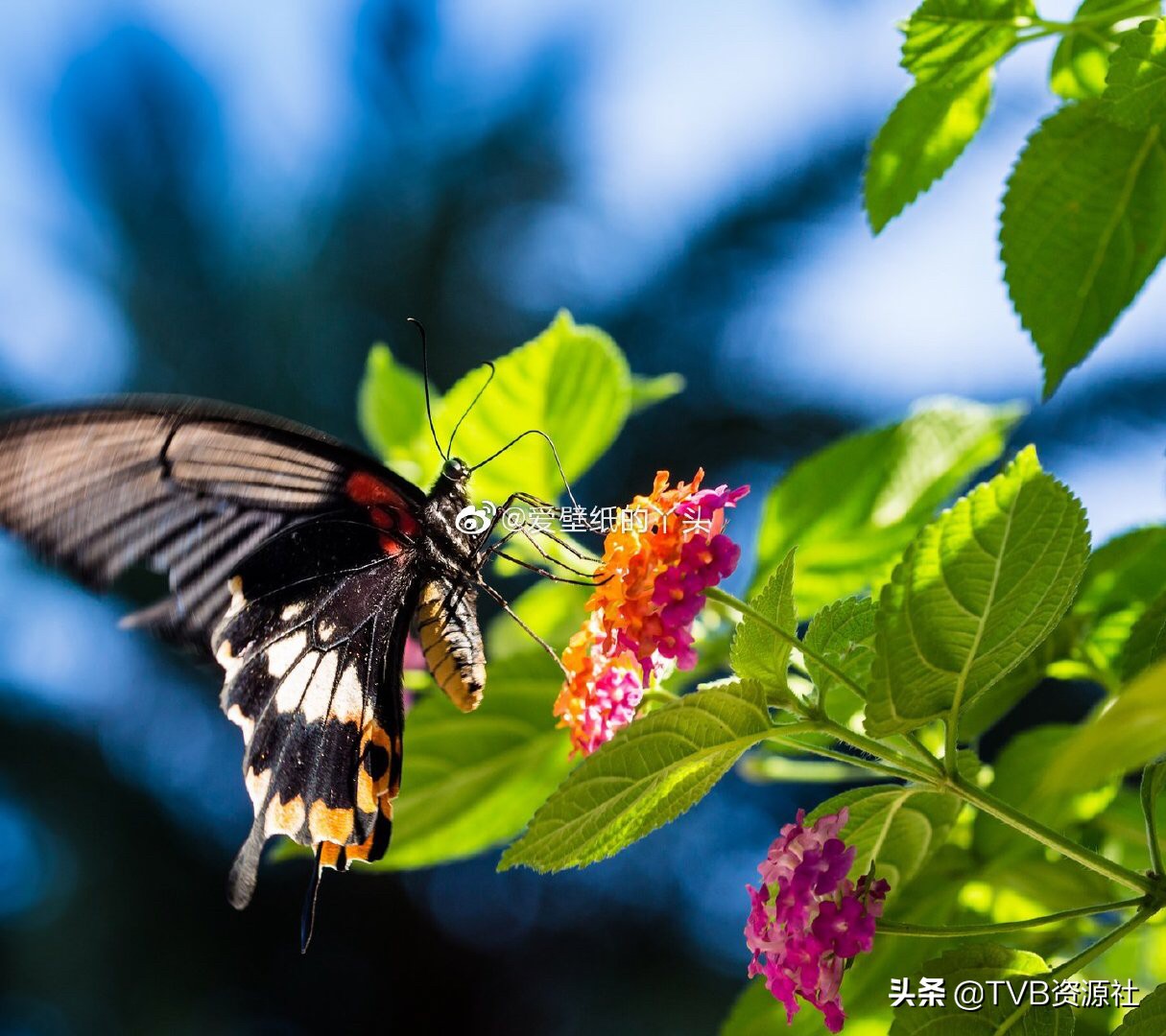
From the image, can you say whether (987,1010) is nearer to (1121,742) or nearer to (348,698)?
(1121,742)

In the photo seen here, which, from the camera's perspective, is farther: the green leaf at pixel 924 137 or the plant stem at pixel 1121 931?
the green leaf at pixel 924 137

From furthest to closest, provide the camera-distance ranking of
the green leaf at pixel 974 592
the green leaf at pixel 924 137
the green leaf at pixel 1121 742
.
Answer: the green leaf at pixel 924 137
the green leaf at pixel 974 592
the green leaf at pixel 1121 742

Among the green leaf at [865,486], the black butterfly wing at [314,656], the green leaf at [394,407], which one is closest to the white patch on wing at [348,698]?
the black butterfly wing at [314,656]

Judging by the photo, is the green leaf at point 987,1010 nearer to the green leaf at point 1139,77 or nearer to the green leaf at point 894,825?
the green leaf at point 894,825

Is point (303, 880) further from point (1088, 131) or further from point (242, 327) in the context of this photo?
point (1088, 131)

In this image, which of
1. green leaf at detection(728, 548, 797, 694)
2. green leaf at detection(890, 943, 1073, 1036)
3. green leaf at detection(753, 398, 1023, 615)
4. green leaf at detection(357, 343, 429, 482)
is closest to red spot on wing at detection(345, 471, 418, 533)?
green leaf at detection(357, 343, 429, 482)

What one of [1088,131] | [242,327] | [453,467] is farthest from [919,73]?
[242,327]

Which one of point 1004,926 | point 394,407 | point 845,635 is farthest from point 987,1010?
point 394,407
